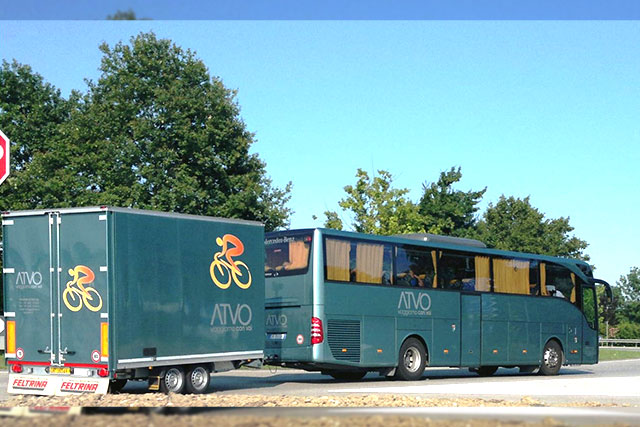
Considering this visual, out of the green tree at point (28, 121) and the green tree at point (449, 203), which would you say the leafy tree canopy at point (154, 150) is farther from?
the green tree at point (449, 203)

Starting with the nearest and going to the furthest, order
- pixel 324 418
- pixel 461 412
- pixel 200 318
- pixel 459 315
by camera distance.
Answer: pixel 324 418 → pixel 461 412 → pixel 200 318 → pixel 459 315

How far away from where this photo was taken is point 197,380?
18.4 m

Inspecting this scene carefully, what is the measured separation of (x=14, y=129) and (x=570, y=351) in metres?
32.1

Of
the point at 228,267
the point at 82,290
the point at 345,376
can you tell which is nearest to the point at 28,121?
the point at 345,376

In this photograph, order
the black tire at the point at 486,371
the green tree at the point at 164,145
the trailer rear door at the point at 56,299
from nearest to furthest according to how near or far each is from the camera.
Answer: the trailer rear door at the point at 56,299 → the black tire at the point at 486,371 → the green tree at the point at 164,145

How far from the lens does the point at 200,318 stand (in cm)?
1838

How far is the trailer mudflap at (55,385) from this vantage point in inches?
648

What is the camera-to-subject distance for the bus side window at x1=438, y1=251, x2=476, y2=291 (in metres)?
24.8

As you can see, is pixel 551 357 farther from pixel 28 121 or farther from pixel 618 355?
pixel 28 121

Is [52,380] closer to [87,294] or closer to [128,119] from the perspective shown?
[87,294]

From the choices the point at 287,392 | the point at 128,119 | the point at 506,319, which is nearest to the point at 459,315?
the point at 506,319

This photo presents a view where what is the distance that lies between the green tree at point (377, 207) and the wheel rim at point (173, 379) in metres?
29.4

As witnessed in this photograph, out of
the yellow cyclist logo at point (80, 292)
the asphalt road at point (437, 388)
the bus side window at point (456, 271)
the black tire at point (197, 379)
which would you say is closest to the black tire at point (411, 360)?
the asphalt road at point (437, 388)

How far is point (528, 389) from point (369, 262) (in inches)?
189
